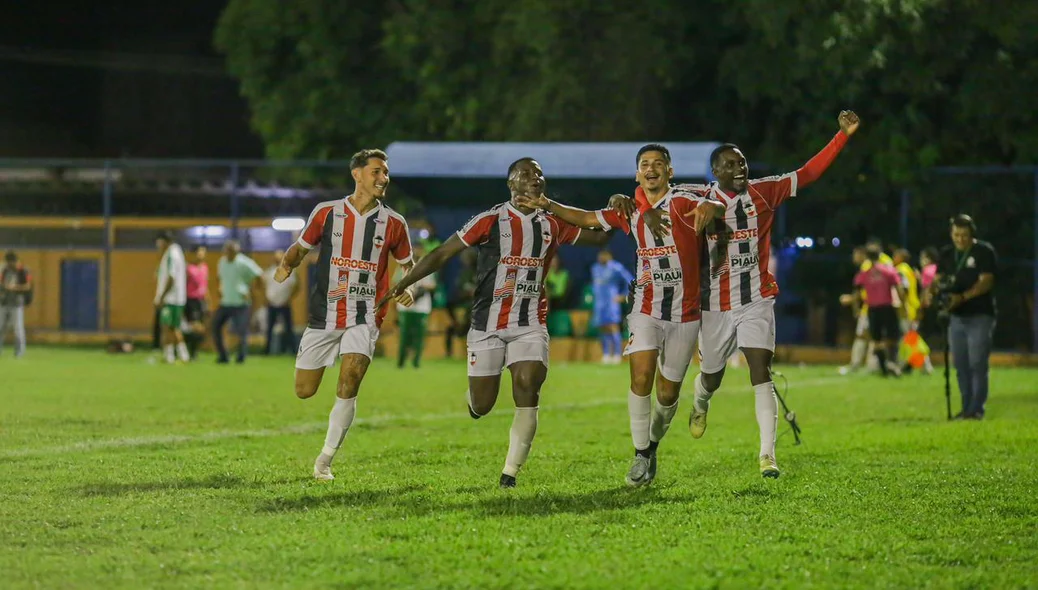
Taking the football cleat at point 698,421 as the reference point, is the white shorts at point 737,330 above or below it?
above

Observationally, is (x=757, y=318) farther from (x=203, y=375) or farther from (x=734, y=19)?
(x=734, y=19)

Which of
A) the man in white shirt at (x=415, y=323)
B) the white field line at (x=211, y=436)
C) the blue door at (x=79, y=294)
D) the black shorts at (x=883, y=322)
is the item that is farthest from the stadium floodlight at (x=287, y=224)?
the white field line at (x=211, y=436)

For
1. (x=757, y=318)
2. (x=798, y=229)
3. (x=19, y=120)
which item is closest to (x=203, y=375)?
(x=798, y=229)

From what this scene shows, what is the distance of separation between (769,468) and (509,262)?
2.20m

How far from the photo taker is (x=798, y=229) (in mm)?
27891

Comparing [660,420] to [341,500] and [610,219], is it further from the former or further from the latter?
[341,500]

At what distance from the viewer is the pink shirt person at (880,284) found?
889 inches

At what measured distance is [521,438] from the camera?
9.52 metres

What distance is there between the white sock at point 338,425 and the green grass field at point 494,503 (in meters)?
0.26

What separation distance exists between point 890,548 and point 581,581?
1.78 meters

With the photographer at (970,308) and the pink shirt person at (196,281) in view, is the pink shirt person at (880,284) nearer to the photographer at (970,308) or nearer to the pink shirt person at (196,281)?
the photographer at (970,308)

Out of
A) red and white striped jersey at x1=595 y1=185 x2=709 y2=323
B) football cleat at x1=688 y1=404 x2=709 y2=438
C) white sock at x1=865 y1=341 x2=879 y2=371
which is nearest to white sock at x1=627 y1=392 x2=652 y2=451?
red and white striped jersey at x1=595 y1=185 x2=709 y2=323

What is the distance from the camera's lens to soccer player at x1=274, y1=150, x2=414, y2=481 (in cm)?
1019

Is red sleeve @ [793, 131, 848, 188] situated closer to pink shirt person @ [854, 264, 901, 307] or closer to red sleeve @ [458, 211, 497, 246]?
red sleeve @ [458, 211, 497, 246]
